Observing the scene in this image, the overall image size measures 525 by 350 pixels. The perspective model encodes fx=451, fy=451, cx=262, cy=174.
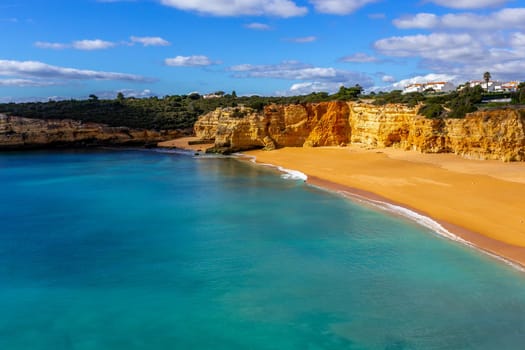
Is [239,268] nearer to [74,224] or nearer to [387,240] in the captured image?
[387,240]

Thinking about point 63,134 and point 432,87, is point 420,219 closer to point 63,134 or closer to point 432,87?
point 63,134

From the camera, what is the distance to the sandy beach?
1470cm

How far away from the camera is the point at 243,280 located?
11633mm

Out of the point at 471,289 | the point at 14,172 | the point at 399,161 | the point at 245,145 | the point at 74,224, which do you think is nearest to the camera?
the point at 471,289

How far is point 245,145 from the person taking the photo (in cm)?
4056

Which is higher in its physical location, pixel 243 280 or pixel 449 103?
pixel 449 103

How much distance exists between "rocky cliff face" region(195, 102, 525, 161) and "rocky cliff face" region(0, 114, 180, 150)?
7198 mm

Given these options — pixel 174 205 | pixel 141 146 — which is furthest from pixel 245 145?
pixel 174 205

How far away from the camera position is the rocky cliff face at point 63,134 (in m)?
45.0

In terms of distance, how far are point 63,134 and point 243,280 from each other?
40.6 metres

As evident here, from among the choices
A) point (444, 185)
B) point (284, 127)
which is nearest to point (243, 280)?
point (444, 185)

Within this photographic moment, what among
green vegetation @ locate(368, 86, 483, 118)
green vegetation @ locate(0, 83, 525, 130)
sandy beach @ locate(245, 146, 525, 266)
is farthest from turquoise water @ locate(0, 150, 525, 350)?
green vegetation @ locate(0, 83, 525, 130)

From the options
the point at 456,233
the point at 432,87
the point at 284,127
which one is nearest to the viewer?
the point at 456,233

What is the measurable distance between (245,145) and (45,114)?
23.2 m
